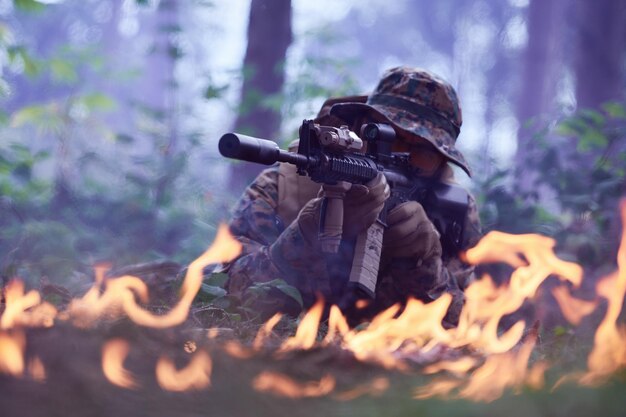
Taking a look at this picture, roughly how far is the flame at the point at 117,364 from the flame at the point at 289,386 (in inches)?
9.6

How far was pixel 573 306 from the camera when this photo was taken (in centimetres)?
376

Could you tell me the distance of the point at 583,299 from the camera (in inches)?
164

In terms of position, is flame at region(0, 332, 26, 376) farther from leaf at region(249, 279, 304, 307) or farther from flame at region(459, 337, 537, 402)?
leaf at region(249, 279, 304, 307)

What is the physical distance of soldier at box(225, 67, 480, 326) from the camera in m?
3.00

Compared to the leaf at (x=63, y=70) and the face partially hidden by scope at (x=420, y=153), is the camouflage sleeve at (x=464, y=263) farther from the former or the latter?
the leaf at (x=63, y=70)

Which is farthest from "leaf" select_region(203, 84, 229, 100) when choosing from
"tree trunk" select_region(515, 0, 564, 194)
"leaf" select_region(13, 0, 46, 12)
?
"tree trunk" select_region(515, 0, 564, 194)

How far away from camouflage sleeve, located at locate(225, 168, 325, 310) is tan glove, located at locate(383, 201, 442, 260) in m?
0.33

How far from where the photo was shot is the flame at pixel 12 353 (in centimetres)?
130

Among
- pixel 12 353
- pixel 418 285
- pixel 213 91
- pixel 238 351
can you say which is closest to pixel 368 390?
pixel 238 351

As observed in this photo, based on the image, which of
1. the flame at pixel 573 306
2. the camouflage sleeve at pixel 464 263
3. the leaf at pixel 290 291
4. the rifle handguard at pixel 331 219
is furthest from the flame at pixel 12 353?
the camouflage sleeve at pixel 464 263

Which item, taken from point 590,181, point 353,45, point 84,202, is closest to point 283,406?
point 590,181

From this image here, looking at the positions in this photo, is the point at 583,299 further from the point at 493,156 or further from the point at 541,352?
the point at 493,156

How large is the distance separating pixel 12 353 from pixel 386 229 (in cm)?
188

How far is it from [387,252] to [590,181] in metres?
3.21
